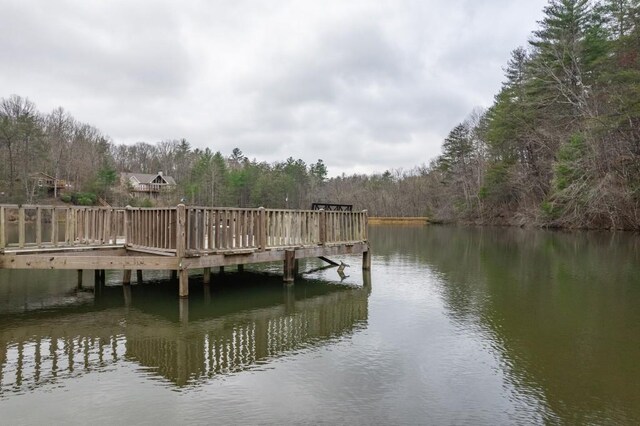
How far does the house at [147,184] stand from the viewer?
2384 inches

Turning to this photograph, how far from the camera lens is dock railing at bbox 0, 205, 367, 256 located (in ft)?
29.3

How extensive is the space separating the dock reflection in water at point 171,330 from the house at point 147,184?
52320mm

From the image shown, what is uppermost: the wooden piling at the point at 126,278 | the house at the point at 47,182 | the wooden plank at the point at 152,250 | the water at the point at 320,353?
the house at the point at 47,182

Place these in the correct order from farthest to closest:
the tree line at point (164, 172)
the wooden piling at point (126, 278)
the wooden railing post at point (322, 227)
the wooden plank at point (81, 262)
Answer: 1. the tree line at point (164, 172)
2. the wooden railing post at point (322, 227)
3. the wooden piling at point (126, 278)
4. the wooden plank at point (81, 262)

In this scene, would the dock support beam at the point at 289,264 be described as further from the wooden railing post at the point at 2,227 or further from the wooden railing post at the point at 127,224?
the wooden railing post at the point at 2,227

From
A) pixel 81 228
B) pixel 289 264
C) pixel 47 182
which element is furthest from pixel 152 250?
pixel 47 182

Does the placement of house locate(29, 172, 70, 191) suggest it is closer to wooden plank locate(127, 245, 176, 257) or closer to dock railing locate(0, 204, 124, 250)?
dock railing locate(0, 204, 124, 250)

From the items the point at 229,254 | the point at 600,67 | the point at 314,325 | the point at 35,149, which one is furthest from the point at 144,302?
the point at 35,149

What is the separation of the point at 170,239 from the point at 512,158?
45.1 metres

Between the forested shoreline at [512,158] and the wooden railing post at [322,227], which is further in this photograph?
the forested shoreline at [512,158]

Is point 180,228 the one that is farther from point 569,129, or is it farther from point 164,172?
point 164,172

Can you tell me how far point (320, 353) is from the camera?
6043mm

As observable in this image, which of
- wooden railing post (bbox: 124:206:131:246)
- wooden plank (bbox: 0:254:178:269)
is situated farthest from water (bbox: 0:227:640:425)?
wooden railing post (bbox: 124:206:131:246)

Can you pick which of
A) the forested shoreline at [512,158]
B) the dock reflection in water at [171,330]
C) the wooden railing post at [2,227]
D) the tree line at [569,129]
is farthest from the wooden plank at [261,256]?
the forested shoreline at [512,158]
